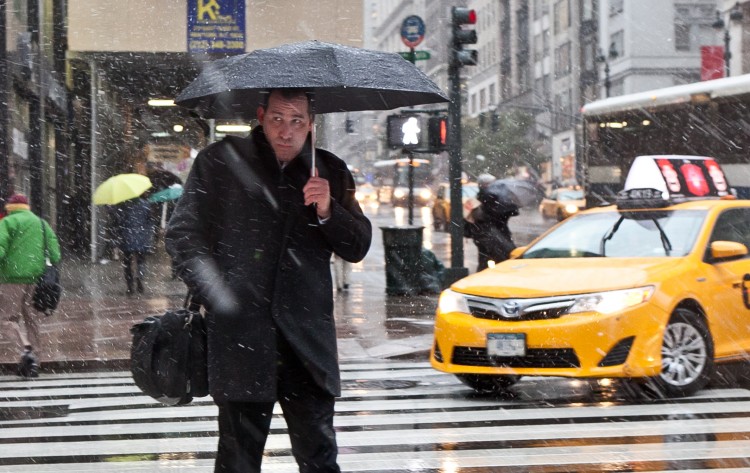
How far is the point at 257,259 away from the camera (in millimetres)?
4402

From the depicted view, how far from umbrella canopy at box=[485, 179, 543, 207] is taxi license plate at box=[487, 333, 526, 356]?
700cm

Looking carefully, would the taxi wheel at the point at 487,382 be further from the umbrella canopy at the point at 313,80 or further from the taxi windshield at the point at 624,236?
the umbrella canopy at the point at 313,80

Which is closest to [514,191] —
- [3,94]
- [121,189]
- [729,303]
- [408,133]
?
[408,133]

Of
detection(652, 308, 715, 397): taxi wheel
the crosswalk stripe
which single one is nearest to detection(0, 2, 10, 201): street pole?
the crosswalk stripe

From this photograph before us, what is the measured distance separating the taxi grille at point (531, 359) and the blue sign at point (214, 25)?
1332 centimetres

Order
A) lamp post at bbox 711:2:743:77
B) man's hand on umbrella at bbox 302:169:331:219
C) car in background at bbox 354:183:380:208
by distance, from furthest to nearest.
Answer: car in background at bbox 354:183:380:208
lamp post at bbox 711:2:743:77
man's hand on umbrella at bbox 302:169:331:219

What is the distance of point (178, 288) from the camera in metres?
20.2

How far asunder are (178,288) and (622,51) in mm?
59648

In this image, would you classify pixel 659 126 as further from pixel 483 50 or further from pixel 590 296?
pixel 483 50

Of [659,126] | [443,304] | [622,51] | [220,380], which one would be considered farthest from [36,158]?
[622,51]

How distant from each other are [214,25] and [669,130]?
9.37 meters

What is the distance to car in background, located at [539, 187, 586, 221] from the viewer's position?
148 feet

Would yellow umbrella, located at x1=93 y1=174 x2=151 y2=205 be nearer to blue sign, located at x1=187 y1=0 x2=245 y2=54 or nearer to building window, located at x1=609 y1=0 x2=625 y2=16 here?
blue sign, located at x1=187 y1=0 x2=245 y2=54

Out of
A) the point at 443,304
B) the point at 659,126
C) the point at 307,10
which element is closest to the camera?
the point at 443,304
